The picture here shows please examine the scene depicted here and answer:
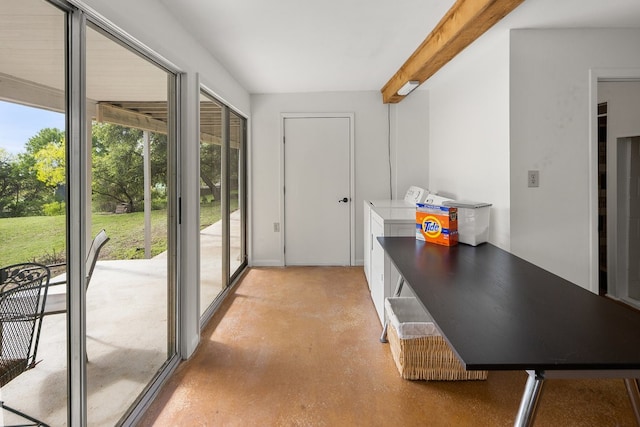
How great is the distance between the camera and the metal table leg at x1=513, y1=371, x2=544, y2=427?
91 centimetres

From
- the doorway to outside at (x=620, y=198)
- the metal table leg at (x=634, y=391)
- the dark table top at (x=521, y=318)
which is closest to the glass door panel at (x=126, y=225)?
the dark table top at (x=521, y=318)

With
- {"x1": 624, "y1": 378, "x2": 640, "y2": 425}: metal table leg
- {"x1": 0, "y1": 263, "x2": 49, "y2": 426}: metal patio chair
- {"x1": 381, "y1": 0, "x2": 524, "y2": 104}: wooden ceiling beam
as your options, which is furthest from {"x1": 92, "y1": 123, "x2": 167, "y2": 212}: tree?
{"x1": 624, "y1": 378, "x2": 640, "y2": 425}: metal table leg

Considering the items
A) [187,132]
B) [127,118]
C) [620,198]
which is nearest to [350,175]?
[187,132]

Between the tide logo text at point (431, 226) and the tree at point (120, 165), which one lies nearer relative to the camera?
the tree at point (120, 165)

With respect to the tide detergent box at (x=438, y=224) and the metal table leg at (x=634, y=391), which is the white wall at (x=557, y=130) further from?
the metal table leg at (x=634, y=391)

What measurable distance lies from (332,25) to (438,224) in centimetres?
157

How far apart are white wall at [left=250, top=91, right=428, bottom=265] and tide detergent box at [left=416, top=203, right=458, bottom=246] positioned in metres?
2.09

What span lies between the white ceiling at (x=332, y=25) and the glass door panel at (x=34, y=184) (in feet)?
3.47

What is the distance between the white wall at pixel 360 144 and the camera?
14.3 ft

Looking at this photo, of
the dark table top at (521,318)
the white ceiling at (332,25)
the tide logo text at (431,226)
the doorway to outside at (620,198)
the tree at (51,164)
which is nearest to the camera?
the dark table top at (521,318)

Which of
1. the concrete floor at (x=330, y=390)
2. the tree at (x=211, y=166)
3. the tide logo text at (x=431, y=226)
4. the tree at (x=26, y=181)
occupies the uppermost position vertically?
the tree at (x=211, y=166)

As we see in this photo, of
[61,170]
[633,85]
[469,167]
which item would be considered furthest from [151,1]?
[633,85]

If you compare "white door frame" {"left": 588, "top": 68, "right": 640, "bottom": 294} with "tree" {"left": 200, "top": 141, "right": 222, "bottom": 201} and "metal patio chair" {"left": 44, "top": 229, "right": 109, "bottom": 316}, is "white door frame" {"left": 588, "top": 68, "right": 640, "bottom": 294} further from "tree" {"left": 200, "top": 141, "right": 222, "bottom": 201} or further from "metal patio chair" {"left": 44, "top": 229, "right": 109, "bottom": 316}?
"metal patio chair" {"left": 44, "top": 229, "right": 109, "bottom": 316}

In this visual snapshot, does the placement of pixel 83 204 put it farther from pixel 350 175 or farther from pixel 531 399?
pixel 350 175
